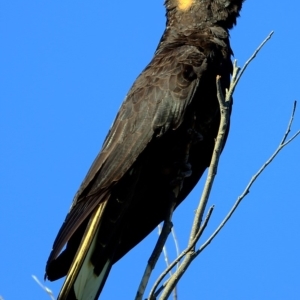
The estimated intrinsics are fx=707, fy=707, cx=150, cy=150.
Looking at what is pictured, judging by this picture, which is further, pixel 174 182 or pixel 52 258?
pixel 174 182

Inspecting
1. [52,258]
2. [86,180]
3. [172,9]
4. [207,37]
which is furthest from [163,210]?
[172,9]

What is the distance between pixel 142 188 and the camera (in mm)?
4984

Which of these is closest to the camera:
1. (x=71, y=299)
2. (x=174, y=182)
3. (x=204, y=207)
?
(x=204, y=207)

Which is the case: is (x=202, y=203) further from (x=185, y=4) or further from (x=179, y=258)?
(x=185, y=4)

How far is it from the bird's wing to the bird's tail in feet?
0.30

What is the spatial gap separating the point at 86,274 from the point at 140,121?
1131 mm

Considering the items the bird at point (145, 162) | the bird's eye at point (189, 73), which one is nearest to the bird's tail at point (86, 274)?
the bird at point (145, 162)

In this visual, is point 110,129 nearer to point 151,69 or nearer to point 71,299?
point 151,69

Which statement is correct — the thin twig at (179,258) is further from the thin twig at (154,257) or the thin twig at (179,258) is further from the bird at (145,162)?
the bird at (145,162)

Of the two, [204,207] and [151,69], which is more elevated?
[151,69]

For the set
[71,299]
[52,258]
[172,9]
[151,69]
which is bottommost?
[71,299]

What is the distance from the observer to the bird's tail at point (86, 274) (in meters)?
4.41

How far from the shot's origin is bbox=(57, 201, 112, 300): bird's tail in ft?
14.5

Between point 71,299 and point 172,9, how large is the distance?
107 inches
